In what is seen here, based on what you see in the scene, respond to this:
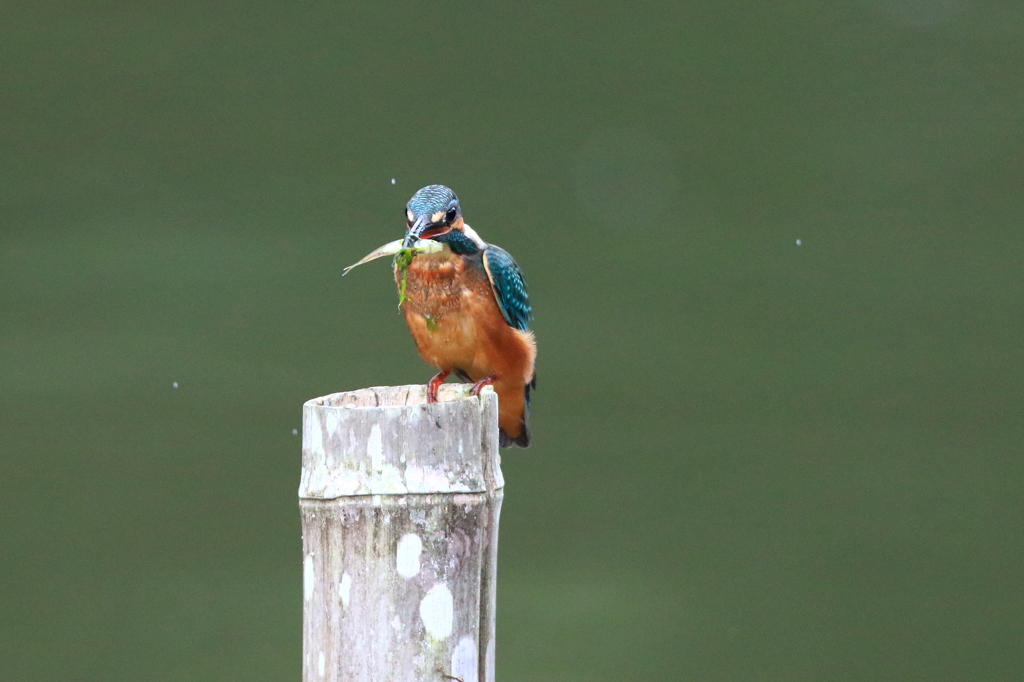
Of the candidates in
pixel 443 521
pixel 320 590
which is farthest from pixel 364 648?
pixel 443 521

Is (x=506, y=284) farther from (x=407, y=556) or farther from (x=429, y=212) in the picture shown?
(x=407, y=556)

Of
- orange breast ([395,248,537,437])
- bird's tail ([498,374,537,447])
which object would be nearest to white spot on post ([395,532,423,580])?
orange breast ([395,248,537,437])

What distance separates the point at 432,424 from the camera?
185 centimetres

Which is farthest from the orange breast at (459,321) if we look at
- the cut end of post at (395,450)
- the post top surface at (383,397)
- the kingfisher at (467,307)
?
the cut end of post at (395,450)

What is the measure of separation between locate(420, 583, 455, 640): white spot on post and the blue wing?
1125mm

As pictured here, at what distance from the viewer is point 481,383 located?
2.77 meters

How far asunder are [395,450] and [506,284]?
1117 millimetres

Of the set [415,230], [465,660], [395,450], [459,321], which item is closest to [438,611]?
[465,660]

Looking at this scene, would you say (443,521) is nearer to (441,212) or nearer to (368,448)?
(368,448)

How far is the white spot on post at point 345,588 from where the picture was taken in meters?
1.86

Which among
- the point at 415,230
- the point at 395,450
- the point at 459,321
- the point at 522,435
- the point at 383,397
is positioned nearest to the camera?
the point at 395,450

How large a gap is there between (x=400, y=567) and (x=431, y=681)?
195 mm

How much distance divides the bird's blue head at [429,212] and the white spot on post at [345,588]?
0.85 meters

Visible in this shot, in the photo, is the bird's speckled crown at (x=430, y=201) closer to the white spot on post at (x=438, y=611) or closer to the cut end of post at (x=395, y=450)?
the cut end of post at (x=395, y=450)
